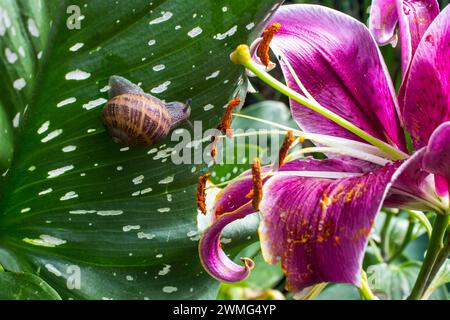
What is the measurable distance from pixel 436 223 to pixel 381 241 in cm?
55

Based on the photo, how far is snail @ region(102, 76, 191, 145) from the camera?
17.5 inches

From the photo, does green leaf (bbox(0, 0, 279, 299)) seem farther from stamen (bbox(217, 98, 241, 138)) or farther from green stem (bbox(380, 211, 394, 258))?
green stem (bbox(380, 211, 394, 258))

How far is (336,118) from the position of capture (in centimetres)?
43

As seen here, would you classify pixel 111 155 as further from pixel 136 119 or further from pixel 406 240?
pixel 406 240

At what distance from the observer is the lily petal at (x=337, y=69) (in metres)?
0.45

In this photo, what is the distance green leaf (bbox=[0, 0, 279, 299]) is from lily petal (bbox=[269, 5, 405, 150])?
42mm

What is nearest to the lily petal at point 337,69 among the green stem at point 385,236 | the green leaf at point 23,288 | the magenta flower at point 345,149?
the magenta flower at point 345,149

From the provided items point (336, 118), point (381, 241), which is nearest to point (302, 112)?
point (336, 118)

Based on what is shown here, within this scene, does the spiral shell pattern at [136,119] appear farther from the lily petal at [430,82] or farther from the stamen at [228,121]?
the lily petal at [430,82]

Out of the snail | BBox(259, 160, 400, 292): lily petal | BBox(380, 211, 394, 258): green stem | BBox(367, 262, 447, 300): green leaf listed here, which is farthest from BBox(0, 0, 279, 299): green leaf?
BBox(380, 211, 394, 258): green stem

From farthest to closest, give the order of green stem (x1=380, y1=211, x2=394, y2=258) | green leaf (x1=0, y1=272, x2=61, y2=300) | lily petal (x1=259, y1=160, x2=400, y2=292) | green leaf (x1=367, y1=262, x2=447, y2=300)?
green stem (x1=380, y1=211, x2=394, y2=258)
green leaf (x1=367, y1=262, x2=447, y2=300)
green leaf (x1=0, y1=272, x2=61, y2=300)
lily petal (x1=259, y1=160, x2=400, y2=292)

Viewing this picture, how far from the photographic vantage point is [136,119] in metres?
0.46

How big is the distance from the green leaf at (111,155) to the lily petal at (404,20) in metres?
0.09

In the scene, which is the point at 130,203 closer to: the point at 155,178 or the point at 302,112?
the point at 155,178
